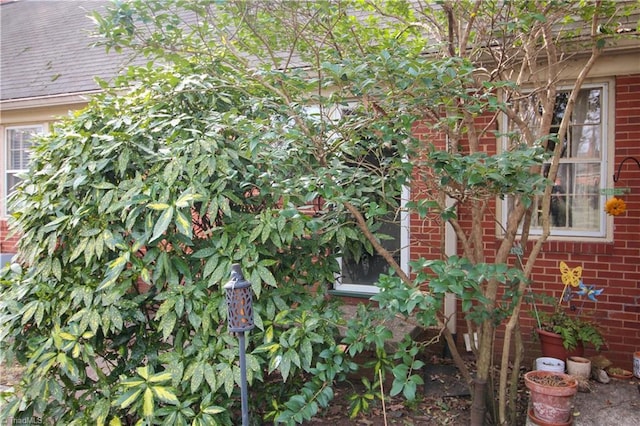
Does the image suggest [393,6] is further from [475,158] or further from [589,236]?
[589,236]

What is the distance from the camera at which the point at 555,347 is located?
4.39m

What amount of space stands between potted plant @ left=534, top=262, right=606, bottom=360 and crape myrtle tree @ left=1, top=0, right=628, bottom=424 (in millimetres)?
997

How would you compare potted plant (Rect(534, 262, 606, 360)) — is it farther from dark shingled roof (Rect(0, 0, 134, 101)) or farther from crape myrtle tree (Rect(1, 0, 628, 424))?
dark shingled roof (Rect(0, 0, 134, 101))

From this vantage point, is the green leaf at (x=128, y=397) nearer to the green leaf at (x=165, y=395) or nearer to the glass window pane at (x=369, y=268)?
the green leaf at (x=165, y=395)

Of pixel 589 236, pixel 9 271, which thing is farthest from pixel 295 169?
pixel 589 236

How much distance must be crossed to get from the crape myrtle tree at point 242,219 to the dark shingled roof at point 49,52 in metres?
Answer: 3.86

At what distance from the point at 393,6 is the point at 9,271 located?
3.79m

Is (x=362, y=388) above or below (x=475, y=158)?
below

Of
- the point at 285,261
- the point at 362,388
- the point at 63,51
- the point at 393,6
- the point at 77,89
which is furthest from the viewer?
the point at 63,51

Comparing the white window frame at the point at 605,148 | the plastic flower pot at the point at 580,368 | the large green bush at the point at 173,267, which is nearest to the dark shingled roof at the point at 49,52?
the large green bush at the point at 173,267

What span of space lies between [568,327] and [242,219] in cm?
317

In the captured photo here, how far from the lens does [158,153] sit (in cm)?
339

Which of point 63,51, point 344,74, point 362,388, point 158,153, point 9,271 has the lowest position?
point 362,388

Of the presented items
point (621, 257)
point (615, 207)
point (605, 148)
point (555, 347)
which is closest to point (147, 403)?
point (555, 347)
